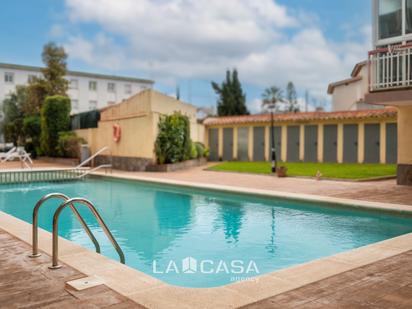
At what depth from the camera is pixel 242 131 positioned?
24.7 meters

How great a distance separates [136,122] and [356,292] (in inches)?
693

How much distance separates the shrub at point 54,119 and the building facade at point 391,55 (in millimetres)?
20020

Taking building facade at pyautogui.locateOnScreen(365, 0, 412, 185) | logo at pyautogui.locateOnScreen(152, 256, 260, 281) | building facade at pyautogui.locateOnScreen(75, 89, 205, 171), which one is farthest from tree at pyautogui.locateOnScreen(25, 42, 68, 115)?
logo at pyautogui.locateOnScreen(152, 256, 260, 281)

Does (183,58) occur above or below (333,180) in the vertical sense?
above

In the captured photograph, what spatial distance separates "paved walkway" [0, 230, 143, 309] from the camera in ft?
11.6

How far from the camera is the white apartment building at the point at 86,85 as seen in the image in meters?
48.1

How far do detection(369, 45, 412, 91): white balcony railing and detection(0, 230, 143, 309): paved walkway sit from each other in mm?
10010

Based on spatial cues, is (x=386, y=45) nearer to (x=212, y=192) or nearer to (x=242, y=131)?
(x=212, y=192)

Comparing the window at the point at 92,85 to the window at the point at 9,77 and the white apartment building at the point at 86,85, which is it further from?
the window at the point at 9,77

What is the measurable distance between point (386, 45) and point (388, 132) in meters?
9.37

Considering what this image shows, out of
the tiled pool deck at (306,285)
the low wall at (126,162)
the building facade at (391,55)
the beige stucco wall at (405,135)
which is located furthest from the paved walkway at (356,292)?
the low wall at (126,162)

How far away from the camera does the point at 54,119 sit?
26344mm

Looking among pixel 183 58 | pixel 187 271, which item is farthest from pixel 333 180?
pixel 183 58

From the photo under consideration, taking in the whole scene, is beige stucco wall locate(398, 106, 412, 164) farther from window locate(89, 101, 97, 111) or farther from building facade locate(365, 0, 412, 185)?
window locate(89, 101, 97, 111)
